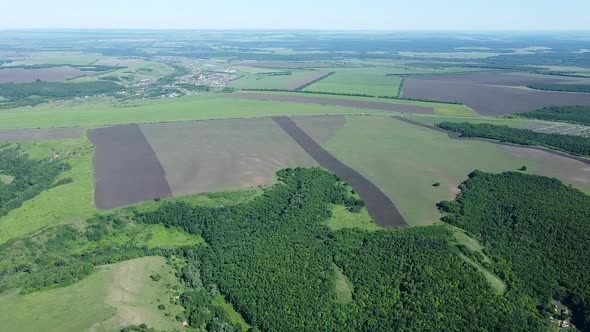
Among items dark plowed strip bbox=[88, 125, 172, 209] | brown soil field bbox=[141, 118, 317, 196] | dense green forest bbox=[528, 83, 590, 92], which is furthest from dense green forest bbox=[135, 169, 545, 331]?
dense green forest bbox=[528, 83, 590, 92]

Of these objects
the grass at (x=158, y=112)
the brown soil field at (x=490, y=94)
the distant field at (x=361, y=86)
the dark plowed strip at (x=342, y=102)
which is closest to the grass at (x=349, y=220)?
the grass at (x=158, y=112)

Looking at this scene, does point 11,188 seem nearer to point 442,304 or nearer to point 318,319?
point 318,319

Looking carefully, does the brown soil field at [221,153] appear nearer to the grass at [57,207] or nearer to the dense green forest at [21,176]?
the grass at [57,207]

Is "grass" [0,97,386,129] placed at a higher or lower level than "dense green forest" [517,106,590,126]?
lower

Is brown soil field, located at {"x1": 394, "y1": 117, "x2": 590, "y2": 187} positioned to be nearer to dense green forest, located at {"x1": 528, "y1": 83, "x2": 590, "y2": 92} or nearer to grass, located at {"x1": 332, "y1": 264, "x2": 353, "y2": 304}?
grass, located at {"x1": 332, "y1": 264, "x2": 353, "y2": 304}

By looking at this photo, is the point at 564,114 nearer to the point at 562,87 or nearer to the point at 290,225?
the point at 562,87

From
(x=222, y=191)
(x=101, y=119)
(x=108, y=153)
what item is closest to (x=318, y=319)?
(x=222, y=191)

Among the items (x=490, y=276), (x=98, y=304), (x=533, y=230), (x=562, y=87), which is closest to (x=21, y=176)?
(x=98, y=304)
